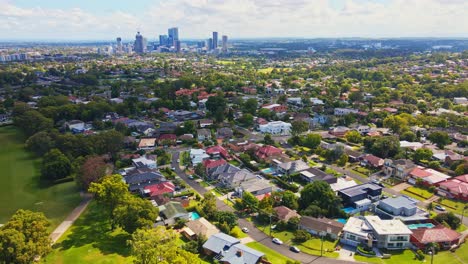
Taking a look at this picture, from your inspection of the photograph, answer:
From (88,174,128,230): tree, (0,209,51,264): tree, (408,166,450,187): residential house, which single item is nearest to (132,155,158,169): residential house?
(88,174,128,230): tree

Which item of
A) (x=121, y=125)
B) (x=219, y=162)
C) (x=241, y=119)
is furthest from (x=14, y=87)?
(x=219, y=162)

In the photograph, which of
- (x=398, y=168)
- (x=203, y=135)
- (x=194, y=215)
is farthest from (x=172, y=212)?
(x=398, y=168)

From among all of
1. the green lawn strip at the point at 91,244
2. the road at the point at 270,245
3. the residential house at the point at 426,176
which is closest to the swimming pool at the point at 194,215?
the road at the point at 270,245

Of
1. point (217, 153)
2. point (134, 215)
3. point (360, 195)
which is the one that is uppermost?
point (134, 215)

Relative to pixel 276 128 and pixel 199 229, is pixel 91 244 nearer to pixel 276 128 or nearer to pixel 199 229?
pixel 199 229

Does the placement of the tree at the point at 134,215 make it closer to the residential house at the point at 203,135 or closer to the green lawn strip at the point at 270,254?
the green lawn strip at the point at 270,254

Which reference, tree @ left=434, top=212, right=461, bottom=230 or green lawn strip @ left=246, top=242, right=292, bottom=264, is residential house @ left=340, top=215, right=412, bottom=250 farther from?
green lawn strip @ left=246, top=242, right=292, bottom=264
